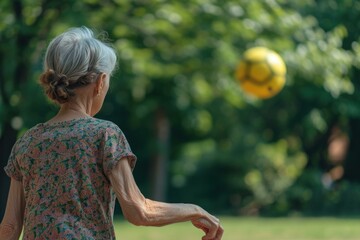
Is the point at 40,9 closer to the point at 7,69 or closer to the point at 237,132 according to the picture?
the point at 7,69

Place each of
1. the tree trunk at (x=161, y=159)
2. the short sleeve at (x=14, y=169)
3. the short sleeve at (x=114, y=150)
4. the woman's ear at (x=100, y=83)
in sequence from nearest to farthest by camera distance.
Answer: the short sleeve at (x=114, y=150)
the woman's ear at (x=100, y=83)
the short sleeve at (x=14, y=169)
the tree trunk at (x=161, y=159)

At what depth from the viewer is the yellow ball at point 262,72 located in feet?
37.1

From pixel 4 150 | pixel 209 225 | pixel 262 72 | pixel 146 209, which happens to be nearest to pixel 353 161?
pixel 262 72

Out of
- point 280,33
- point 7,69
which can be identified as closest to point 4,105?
point 7,69

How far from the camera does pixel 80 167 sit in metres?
2.95

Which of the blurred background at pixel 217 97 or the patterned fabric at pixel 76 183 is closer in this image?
the patterned fabric at pixel 76 183

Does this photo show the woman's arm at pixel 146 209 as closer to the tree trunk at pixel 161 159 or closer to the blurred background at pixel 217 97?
the blurred background at pixel 217 97

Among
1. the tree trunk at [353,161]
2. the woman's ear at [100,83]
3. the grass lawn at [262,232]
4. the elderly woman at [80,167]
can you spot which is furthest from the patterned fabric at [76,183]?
the tree trunk at [353,161]

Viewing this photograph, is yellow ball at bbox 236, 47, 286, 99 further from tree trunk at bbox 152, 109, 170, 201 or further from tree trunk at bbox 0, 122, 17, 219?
tree trunk at bbox 152, 109, 170, 201

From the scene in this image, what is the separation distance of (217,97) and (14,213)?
1796 centimetres

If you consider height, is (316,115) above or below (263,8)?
below

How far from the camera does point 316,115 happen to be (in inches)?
944

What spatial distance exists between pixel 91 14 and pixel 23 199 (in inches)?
335

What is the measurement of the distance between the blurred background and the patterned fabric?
120 centimetres
